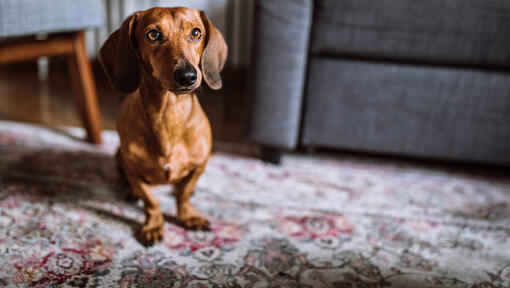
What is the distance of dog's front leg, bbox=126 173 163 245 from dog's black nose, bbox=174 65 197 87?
0.98 feet

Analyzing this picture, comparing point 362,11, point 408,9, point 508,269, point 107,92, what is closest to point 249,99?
point 362,11

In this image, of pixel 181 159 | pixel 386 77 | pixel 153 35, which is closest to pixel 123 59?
pixel 153 35

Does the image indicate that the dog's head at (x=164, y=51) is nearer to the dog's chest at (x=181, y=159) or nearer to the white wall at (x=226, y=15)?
the dog's chest at (x=181, y=159)

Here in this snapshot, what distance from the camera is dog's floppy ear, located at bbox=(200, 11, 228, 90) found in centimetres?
85

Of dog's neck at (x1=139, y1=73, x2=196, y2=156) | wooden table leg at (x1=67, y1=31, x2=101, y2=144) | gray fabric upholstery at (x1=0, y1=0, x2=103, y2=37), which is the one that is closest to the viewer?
dog's neck at (x1=139, y1=73, x2=196, y2=156)

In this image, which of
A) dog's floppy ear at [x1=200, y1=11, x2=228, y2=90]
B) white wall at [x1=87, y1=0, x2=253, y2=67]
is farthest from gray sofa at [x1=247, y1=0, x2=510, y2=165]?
white wall at [x1=87, y1=0, x2=253, y2=67]

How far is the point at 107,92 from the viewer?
7.21 feet

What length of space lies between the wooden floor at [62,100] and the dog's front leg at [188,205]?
62cm

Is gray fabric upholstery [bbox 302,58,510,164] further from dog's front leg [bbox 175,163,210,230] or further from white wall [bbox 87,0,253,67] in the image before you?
white wall [bbox 87,0,253,67]

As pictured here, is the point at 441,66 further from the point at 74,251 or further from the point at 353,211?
the point at 74,251

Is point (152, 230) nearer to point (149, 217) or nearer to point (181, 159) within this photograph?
point (149, 217)

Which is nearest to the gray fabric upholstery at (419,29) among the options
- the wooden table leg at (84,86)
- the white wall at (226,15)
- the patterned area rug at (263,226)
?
the patterned area rug at (263,226)

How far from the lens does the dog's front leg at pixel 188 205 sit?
37.9 inches

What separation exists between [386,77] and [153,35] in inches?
30.5
